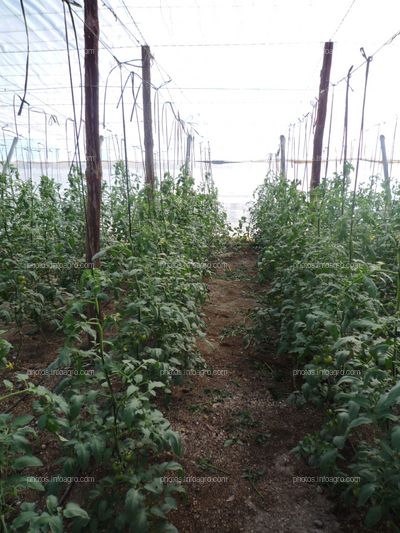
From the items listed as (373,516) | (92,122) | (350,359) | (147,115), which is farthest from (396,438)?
(147,115)

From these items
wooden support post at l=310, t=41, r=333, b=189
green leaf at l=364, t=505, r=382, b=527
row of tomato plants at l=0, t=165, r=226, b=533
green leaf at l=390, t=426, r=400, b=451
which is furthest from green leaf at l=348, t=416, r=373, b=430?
wooden support post at l=310, t=41, r=333, b=189

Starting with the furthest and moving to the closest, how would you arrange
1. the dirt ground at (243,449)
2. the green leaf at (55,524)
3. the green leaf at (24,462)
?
the dirt ground at (243,449) < the green leaf at (24,462) < the green leaf at (55,524)

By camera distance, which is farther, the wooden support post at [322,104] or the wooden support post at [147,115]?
the wooden support post at [322,104]

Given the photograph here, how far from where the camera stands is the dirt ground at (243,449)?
1908 mm

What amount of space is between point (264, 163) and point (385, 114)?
7380mm

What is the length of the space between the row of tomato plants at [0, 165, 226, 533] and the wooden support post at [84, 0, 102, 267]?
0.76 feet

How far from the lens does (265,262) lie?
4047mm

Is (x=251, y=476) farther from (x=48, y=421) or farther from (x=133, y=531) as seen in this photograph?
(x=48, y=421)

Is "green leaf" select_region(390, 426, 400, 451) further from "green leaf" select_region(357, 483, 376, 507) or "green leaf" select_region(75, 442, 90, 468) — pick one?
"green leaf" select_region(75, 442, 90, 468)

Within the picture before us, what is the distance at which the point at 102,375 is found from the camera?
1795 millimetres

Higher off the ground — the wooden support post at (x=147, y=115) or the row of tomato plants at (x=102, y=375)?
the wooden support post at (x=147, y=115)

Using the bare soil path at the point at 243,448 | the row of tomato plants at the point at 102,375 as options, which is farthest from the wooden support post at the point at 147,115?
the bare soil path at the point at 243,448

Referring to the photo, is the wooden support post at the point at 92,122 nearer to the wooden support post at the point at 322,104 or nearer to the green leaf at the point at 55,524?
the green leaf at the point at 55,524

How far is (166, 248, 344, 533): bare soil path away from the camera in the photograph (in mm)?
1909
